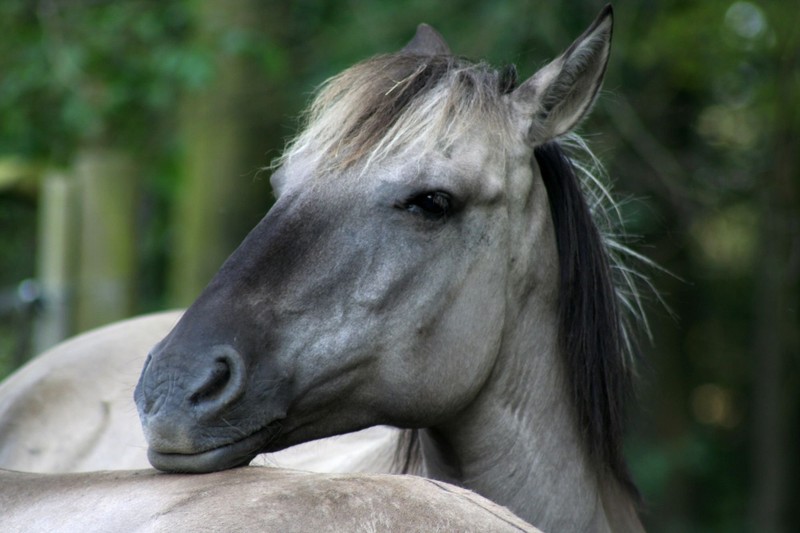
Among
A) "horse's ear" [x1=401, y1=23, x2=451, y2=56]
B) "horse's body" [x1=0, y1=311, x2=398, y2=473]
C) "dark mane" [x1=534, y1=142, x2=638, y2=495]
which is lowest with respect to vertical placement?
"horse's body" [x1=0, y1=311, x2=398, y2=473]

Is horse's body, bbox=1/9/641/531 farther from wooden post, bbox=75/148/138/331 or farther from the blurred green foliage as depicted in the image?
wooden post, bbox=75/148/138/331

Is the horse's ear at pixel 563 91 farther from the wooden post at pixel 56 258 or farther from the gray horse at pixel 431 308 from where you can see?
the wooden post at pixel 56 258

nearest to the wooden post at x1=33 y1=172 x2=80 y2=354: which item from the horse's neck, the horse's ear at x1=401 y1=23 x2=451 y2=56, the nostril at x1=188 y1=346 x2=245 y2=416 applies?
the horse's ear at x1=401 y1=23 x2=451 y2=56

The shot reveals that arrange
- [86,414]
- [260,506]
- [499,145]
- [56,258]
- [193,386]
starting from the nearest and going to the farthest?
[260,506] < [193,386] < [499,145] < [86,414] < [56,258]

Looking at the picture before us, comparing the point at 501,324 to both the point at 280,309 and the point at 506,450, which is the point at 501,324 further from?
the point at 280,309

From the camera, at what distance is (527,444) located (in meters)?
2.71

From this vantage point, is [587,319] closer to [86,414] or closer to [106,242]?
[86,414]

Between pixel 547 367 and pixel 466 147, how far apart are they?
66cm

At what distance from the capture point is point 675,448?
30.7 feet

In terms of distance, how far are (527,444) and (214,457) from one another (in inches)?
35.5

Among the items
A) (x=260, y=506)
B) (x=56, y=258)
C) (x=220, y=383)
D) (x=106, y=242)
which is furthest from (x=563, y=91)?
(x=56, y=258)

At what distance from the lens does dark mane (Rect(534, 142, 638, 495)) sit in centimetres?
280

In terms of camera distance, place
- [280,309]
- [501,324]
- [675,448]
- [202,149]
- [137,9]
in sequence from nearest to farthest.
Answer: [280,309]
[501,324]
[202,149]
[137,9]
[675,448]

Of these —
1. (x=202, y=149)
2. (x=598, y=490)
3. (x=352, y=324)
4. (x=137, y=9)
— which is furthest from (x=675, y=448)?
(x=352, y=324)
